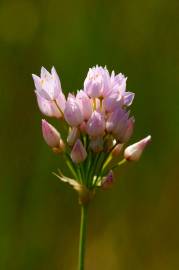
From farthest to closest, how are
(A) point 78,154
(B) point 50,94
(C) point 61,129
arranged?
1. (C) point 61,129
2. (B) point 50,94
3. (A) point 78,154

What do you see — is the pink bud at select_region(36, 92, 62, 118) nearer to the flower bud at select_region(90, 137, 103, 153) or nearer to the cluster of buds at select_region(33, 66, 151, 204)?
the cluster of buds at select_region(33, 66, 151, 204)

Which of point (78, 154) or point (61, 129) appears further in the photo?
point (61, 129)

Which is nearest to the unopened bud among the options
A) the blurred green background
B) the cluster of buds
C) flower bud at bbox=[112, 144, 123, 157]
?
the cluster of buds

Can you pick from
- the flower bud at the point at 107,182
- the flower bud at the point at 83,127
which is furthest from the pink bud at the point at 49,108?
the flower bud at the point at 107,182

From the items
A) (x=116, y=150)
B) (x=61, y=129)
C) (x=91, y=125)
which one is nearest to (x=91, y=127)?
(x=91, y=125)

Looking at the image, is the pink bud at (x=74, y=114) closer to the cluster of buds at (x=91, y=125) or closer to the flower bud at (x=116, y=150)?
the cluster of buds at (x=91, y=125)

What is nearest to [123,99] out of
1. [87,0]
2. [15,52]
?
[15,52]

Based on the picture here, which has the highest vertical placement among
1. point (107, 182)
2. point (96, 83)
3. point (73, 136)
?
point (96, 83)

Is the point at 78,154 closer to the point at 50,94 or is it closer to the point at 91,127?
the point at 91,127
